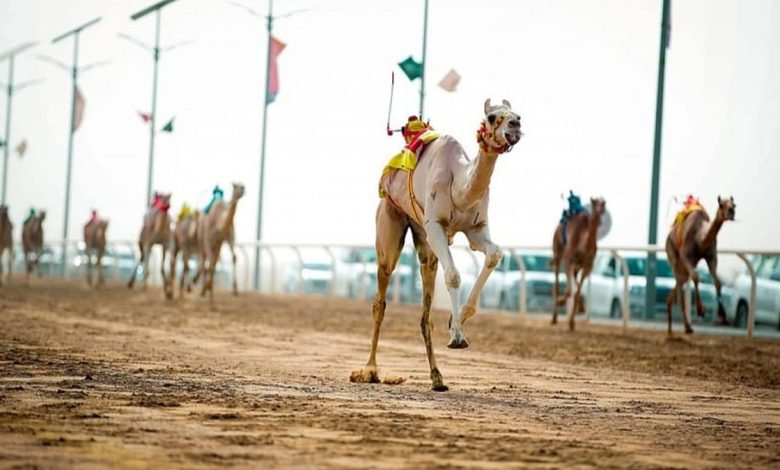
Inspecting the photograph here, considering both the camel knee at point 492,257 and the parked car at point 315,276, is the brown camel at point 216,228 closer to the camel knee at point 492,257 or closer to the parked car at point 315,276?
the parked car at point 315,276

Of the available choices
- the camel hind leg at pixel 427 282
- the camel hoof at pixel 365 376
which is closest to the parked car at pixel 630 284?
the camel hind leg at pixel 427 282

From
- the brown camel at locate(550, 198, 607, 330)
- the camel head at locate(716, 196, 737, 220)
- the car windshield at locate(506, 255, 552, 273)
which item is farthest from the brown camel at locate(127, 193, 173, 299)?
the camel head at locate(716, 196, 737, 220)

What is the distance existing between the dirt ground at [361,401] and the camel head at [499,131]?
195 cm

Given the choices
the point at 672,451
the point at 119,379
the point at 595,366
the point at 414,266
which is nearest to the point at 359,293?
the point at 414,266

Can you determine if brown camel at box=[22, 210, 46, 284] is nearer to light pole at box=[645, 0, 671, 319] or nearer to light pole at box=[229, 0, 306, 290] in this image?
light pole at box=[229, 0, 306, 290]

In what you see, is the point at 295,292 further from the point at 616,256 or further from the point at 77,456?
the point at 77,456

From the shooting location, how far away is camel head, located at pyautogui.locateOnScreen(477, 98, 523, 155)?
1138 centimetres

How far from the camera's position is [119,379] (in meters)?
11.8

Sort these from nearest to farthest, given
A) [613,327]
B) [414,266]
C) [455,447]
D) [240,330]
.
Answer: [455,447]
[240,330]
[613,327]
[414,266]

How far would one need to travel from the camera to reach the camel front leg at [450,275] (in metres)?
11.2

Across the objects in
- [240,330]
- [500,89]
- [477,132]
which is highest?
[500,89]

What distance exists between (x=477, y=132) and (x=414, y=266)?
85.9ft

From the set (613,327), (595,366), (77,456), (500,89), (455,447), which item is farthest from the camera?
(500,89)

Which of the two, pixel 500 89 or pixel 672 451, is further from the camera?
pixel 500 89
